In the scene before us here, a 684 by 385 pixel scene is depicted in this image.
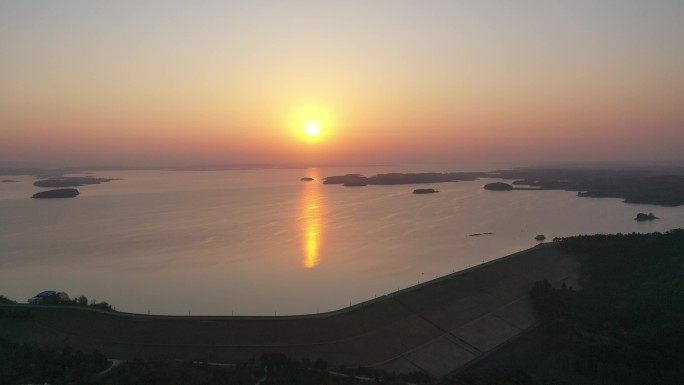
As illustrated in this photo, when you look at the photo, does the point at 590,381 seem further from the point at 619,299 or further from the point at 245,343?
the point at 245,343

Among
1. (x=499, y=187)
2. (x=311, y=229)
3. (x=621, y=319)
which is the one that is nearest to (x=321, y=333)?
(x=621, y=319)

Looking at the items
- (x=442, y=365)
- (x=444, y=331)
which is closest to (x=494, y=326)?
(x=444, y=331)

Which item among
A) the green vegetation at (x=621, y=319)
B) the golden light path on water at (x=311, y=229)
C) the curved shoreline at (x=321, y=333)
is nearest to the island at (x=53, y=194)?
the golden light path on water at (x=311, y=229)

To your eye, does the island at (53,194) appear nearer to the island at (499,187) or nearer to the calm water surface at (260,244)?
the calm water surface at (260,244)

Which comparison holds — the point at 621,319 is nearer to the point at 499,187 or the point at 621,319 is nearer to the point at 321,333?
the point at 321,333

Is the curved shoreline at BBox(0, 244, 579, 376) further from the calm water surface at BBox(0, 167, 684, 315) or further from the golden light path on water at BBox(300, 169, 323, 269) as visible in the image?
the golden light path on water at BBox(300, 169, 323, 269)
